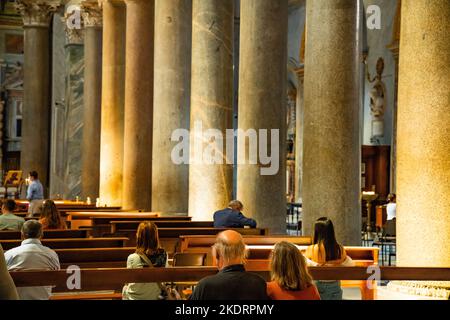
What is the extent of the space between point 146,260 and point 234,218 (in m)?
5.72

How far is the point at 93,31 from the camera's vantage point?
25469 mm

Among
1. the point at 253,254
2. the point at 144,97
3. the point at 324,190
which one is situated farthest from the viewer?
the point at 144,97

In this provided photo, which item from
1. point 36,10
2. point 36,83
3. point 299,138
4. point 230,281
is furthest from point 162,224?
point 299,138

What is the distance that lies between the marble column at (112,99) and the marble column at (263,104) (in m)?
9.05

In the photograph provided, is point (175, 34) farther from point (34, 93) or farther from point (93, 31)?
point (34, 93)

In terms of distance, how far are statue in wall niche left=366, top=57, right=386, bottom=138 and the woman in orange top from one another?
72.6 ft

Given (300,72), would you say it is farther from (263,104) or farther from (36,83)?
(263,104)

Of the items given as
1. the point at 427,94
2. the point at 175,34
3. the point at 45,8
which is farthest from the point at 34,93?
the point at 427,94

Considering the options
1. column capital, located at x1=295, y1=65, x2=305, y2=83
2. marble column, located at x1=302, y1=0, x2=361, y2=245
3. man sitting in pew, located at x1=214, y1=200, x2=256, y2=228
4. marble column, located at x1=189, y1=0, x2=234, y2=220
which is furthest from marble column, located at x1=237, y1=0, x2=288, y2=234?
column capital, located at x1=295, y1=65, x2=305, y2=83

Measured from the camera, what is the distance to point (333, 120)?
11133mm

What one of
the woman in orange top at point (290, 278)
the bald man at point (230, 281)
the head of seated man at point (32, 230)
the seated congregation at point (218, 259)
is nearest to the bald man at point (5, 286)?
the seated congregation at point (218, 259)

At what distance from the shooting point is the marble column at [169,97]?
17.9m

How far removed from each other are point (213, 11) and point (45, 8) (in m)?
14.9

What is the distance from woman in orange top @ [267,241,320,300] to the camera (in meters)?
5.49
